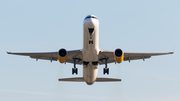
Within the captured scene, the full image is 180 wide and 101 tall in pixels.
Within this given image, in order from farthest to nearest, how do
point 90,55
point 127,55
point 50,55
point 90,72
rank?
point 127,55
point 50,55
point 90,72
point 90,55

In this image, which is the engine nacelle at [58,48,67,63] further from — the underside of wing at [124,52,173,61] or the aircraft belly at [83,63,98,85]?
the underside of wing at [124,52,173,61]

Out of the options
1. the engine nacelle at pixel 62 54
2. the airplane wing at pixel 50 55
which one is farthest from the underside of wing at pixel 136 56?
the engine nacelle at pixel 62 54

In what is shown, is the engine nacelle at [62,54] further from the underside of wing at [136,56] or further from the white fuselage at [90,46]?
the underside of wing at [136,56]

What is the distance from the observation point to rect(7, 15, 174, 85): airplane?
3734 centimetres

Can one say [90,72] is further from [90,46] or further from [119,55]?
[119,55]

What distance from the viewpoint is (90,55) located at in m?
39.0

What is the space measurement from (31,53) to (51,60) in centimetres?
311

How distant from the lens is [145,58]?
4347 centimetres

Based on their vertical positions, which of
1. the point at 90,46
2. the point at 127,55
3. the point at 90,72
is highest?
the point at 90,46

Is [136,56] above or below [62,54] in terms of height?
below

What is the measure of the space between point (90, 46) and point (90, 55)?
163 centimetres

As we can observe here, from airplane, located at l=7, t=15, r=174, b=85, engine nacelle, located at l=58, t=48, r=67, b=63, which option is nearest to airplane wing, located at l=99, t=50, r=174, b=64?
airplane, located at l=7, t=15, r=174, b=85

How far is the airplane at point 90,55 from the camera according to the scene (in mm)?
37344

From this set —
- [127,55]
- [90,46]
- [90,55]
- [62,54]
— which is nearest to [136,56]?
[127,55]
